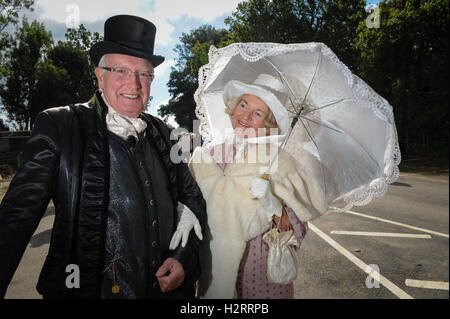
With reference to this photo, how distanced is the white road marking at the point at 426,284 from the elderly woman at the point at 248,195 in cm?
239

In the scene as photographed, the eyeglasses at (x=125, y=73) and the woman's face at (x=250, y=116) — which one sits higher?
the eyeglasses at (x=125, y=73)

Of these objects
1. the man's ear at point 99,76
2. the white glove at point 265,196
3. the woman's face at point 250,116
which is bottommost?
the white glove at point 265,196

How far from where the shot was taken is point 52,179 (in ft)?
4.44

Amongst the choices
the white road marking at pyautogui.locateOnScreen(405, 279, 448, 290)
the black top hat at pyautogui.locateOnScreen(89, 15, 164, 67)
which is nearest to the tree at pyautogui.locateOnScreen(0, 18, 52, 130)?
the black top hat at pyautogui.locateOnScreen(89, 15, 164, 67)

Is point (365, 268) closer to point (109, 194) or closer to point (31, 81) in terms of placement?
point (109, 194)

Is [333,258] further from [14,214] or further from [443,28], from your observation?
[443,28]

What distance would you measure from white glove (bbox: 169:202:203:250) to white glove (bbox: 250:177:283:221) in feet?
1.61

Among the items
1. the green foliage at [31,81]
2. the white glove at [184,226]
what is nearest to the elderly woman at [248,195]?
the white glove at [184,226]

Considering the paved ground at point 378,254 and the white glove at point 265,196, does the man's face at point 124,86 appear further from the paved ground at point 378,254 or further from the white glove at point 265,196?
the paved ground at point 378,254

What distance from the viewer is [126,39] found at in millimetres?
1684

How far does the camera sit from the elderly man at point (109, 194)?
4.28ft

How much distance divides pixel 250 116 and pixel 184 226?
1117mm
